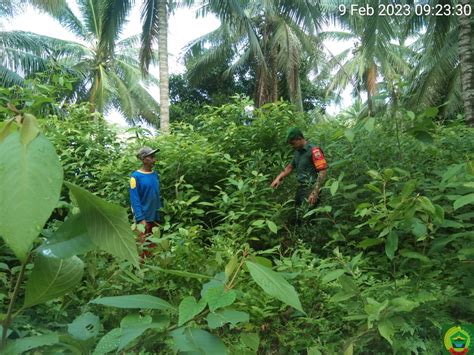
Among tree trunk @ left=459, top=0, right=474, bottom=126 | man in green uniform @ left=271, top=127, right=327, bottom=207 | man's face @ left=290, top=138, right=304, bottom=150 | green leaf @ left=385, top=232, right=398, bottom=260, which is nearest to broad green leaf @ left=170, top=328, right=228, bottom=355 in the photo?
green leaf @ left=385, top=232, right=398, bottom=260

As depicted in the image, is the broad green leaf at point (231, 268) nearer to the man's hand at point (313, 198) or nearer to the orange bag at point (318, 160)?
the man's hand at point (313, 198)

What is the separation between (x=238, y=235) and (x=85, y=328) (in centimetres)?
264

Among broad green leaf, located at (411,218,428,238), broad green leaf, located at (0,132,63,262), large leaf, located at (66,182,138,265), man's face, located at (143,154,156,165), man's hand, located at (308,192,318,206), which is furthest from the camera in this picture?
man's face, located at (143,154,156,165)

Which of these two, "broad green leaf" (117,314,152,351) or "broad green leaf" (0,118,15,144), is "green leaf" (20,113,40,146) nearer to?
"broad green leaf" (0,118,15,144)

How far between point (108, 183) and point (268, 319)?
2.93 meters

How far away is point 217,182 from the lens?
461 cm

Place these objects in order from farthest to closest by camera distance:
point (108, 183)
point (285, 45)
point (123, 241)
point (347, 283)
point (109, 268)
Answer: point (285, 45), point (108, 183), point (109, 268), point (347, 283), point (123, 241)

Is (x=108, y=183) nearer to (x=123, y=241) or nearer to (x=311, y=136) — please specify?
(x=311, y=136)

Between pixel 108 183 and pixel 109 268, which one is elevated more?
pixel 109 268

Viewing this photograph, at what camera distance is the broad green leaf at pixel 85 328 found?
0.67m

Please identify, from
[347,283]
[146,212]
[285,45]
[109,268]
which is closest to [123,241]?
[347,283]

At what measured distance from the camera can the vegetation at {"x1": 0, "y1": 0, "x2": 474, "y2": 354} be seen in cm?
51

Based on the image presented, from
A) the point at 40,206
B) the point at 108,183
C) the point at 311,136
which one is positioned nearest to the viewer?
the point at 40,206

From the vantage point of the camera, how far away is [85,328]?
0.69 metres
